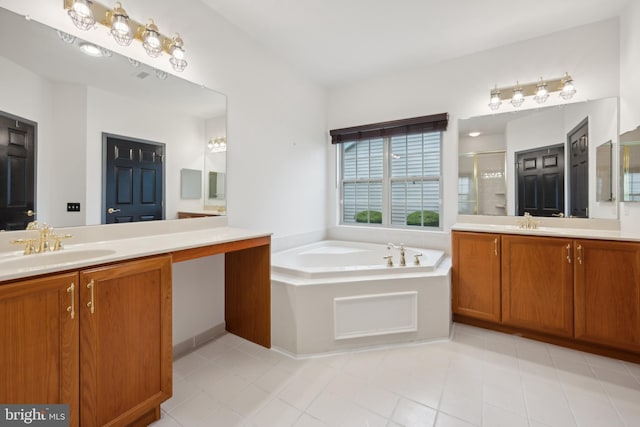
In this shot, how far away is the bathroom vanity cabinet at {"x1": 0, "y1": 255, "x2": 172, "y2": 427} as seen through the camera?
985mm

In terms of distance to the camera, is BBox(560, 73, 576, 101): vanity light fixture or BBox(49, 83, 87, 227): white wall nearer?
BBox(49, 83, 87, 227): white wall

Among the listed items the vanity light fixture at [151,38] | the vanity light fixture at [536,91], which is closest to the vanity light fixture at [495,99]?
the vanity light fixture at [536,91]

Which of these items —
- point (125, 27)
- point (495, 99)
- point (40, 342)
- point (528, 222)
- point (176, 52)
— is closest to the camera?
point (40, 342)

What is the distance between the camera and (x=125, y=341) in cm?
128

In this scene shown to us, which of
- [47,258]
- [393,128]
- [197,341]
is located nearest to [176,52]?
[47,258]

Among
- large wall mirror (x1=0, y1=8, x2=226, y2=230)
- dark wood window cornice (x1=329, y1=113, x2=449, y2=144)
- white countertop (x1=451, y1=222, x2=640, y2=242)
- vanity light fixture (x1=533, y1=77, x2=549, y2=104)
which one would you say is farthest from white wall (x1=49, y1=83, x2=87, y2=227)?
vanity light fixture (x1=533, y1=77, x2=549, y2=104)

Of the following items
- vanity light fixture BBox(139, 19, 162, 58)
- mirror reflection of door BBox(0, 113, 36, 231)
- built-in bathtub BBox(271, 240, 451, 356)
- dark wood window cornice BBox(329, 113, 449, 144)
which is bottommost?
built-in bathtub BBox(271, 240, 451, 356)

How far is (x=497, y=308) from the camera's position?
7.69 feet

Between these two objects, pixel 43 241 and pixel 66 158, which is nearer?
pixel 43 241

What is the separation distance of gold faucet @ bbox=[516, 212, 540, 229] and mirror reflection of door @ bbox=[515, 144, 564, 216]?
0.05 m

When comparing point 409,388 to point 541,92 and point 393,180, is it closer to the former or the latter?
point 393,180

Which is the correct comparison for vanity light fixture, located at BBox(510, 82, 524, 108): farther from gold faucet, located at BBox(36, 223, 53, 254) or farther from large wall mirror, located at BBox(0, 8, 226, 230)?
gold faucet, located at BBox(36, 223, 53, 254)

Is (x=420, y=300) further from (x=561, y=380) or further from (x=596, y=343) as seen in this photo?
(x=596, y=343)

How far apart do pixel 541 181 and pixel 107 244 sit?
137 inches
